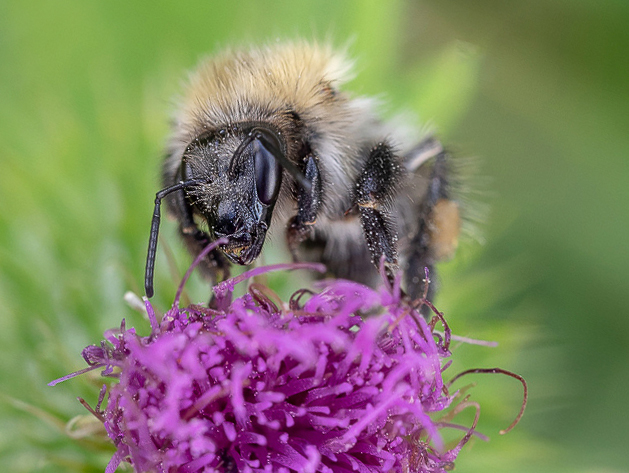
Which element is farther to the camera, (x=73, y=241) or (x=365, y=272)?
(x=73, y=241)

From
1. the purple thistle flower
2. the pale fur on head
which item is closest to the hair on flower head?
the purple thistle flower

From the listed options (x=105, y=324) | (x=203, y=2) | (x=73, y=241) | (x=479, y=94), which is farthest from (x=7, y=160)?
(x=479, y=94)

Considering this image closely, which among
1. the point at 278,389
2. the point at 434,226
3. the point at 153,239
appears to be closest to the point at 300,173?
the point at 153,239

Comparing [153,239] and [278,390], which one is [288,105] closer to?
[153,239]

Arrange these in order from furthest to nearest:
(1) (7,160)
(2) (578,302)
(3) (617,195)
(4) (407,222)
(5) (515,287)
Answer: (2) (578,302), (3) (617,195), (5) (515,287), (1) (7,160), (4) (407,222)

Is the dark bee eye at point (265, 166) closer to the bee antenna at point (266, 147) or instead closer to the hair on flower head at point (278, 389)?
the bee antenna at point (266, 147)

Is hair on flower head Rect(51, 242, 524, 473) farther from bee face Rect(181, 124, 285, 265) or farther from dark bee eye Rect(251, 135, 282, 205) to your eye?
dark bee eye Rect(251, 135, 282, 205)

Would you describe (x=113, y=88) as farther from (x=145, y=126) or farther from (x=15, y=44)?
(x=15, y=44)

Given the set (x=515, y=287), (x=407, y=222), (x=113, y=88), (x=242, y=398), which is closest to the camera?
(x=242, y=398)
